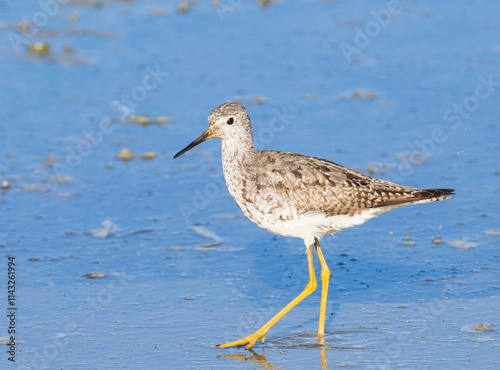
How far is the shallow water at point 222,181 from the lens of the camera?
7441mm

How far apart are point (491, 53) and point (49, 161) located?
25.2 ft

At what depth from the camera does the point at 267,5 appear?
55.9ft

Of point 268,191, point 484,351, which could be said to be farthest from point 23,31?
point 484,351
